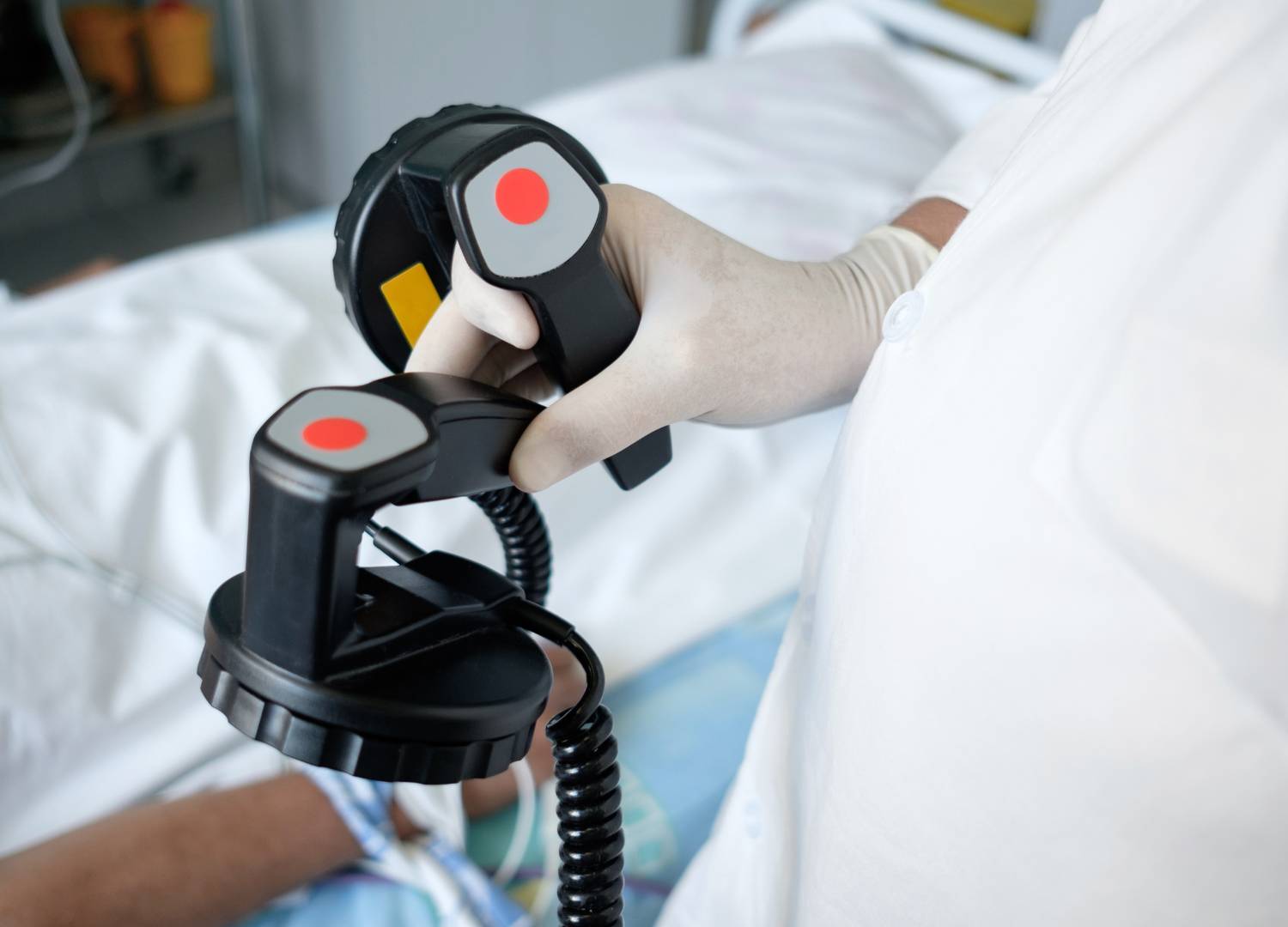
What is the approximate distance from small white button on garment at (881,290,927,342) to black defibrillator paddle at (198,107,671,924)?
13 cm

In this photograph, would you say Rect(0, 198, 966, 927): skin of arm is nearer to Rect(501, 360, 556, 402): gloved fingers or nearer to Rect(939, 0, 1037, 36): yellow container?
Rect(501, 360, 556, 402): gloved fingers

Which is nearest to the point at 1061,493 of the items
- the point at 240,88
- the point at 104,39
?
the point at 240,88

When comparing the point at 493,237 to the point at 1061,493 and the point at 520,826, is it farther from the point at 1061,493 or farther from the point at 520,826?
the point at 520,826

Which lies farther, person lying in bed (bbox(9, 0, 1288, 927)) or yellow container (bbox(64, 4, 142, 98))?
yellow container (bbox(64, 4, 142, 98))

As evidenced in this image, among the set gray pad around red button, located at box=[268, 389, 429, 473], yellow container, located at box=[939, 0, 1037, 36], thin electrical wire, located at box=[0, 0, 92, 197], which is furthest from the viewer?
thin electrical wire, located at box=[0, 0, 92, 197]

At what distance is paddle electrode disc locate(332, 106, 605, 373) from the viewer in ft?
1.47

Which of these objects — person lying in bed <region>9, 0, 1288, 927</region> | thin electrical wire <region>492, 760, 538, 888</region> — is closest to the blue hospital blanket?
thin electrical wire <region>492, 760, 538, 888</region>

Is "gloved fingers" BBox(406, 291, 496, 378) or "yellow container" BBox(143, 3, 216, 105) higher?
"gloved fingers" BBox(406, 291, 496, 378)

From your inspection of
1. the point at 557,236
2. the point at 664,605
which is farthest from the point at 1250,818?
the point at 664,605

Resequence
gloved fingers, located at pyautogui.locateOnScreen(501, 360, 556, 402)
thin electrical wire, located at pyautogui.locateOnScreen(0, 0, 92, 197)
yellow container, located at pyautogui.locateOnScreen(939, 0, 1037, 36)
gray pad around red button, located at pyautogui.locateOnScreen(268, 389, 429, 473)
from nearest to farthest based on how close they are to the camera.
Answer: gray pad around red button, located at pyautogui.locateOnScreen(268, 389, 429, 473)
gloved fingers, located at pyautogui.locateOnScreen(501, 360, 556, 402)
yellow container, located at pyautogui.locateOnScreen(939, 0, 1037, 36)
thin electrical wire, located at pyautogui.locateOnScreen(0, 0, 92, 197)

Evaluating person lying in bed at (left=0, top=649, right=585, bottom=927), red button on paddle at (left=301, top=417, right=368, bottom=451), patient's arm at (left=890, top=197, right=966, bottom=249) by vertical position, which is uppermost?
red button on paddle at (left=301, top=417, right=368, bottom=451)

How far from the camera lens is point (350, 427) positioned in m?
0.37

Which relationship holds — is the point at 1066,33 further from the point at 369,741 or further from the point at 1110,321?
the point at 369,741

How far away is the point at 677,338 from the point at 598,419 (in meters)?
0.06
